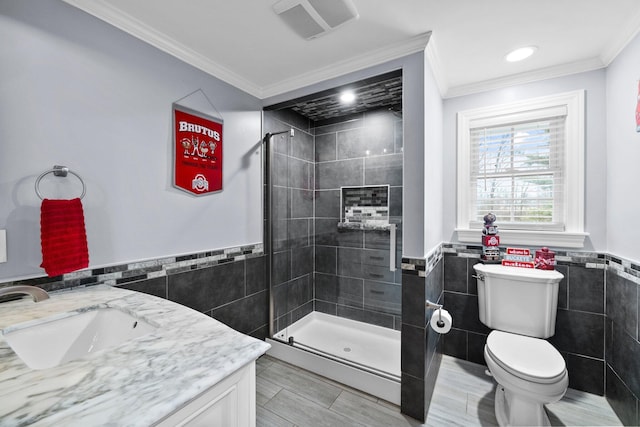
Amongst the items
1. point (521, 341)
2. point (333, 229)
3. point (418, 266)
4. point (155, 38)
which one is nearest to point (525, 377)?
point (521, 341)

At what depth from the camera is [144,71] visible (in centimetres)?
161

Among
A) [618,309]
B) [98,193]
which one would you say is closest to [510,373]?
[618,309]

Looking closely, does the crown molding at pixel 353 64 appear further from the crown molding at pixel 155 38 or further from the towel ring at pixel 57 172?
the towel ring at pixel 57 172

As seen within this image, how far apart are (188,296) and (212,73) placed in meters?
1.64

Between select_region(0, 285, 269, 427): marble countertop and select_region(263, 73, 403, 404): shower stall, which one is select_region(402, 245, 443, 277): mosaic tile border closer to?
select_region(263, 73, 403, 404): shower stall

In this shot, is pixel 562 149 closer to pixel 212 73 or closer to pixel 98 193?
pixel 212 73

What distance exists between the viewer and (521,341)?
1.71 meters

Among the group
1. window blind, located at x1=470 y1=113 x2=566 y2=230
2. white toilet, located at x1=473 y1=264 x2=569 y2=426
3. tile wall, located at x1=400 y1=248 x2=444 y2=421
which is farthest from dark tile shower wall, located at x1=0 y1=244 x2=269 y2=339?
window blind, located at x1=470 y1=113 x2=566 y2=230

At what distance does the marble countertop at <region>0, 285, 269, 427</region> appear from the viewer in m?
0.53

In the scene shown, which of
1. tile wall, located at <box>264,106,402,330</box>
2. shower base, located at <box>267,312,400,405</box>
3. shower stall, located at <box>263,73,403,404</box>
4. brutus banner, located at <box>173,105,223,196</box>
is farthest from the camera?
tile wall, located at <box>264,106,402,330</box>

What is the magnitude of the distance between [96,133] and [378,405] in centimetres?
236

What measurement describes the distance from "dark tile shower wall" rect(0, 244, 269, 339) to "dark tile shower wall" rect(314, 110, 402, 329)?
848 mm

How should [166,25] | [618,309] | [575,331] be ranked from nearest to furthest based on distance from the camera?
[166,25]
[618,309]
[575,331]

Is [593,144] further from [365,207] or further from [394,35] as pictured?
[365,207]
